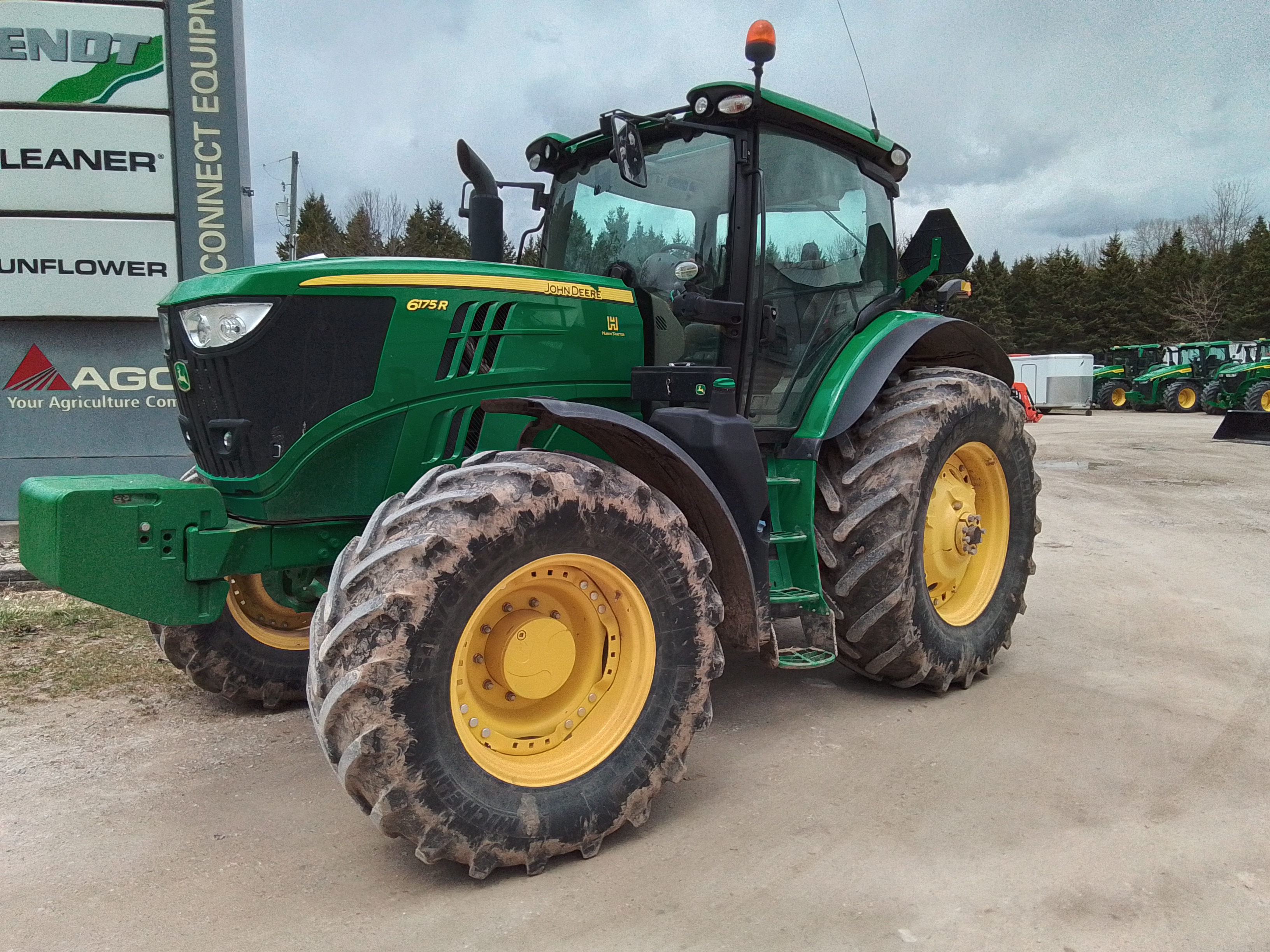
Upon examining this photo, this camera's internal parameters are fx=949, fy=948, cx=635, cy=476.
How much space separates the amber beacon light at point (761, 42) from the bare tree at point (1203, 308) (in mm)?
48049

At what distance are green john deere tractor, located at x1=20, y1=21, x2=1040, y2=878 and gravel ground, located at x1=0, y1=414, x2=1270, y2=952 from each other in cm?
22

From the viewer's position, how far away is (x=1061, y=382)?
3053 centimetres

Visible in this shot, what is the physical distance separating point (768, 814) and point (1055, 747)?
1332 mm

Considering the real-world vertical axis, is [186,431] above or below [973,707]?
above

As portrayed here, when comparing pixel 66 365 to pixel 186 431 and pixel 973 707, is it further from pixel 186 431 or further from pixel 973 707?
pixel 973 707

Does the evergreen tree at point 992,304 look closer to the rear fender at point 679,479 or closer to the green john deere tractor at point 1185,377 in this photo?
the green john deere tractor at point 1185,377

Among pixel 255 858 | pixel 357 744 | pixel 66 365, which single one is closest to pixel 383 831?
pixel 357 744

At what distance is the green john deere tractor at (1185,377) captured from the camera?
29266mm

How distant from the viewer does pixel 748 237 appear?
381cm

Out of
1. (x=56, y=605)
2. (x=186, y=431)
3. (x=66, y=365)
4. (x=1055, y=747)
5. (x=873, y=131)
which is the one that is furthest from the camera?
(x=66, y=365)

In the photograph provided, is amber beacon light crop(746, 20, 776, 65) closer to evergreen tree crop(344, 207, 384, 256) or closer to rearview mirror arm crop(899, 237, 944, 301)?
rearview mirror arm crop(899, 237, 944, 301)

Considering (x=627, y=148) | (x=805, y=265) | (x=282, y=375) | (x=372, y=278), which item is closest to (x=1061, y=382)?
(x=805, y=265)

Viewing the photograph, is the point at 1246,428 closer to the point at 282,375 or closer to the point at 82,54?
the point at 82,54

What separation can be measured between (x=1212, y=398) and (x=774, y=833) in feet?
97.8
